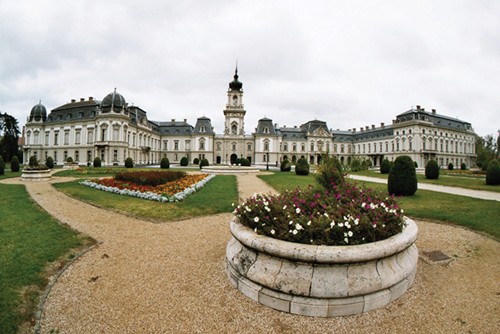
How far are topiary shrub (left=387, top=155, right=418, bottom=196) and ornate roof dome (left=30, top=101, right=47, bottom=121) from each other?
5771 centimetres

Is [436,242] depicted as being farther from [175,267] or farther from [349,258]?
[175,267]

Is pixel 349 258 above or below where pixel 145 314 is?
above

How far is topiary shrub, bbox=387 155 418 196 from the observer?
10.4m

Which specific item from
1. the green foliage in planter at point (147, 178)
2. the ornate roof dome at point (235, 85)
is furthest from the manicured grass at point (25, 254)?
the ornate roof dome at point (235, 85)

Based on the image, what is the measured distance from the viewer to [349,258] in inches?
112

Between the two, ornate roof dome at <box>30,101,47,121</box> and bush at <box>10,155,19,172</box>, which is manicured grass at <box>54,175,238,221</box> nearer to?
bush at <box>10,155,19,172</box>

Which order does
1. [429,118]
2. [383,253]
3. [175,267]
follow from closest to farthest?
[383,253], [175,267], [429,118]

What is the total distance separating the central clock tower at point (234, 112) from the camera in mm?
54594

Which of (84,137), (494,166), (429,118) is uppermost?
(429,118)

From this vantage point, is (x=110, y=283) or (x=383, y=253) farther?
(x=110, y=283)

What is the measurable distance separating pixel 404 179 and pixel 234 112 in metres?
46.9

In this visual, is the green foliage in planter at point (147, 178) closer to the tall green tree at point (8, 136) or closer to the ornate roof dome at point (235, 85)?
the ornate roof dome at point (235, 85)

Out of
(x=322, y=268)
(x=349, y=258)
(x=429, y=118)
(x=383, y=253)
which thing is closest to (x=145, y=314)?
(x=322, y=268)

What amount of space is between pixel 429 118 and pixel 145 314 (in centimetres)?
6335
